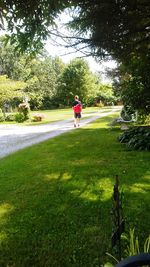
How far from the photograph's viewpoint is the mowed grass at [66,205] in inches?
159

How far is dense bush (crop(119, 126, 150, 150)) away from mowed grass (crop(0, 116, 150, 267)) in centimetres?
82

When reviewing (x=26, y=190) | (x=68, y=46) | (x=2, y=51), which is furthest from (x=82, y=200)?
(x=2, y=51)

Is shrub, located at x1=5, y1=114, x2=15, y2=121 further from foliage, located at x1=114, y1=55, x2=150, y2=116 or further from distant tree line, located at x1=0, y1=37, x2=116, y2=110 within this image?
distant tree line, located at x1=0, y1=37, x2=116, y2=110

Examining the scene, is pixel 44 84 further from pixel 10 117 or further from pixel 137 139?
pixel 137 139

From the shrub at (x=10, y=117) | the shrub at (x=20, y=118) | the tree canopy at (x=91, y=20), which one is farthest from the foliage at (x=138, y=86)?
the shrub at (x=10, y=117)

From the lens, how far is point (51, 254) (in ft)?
13.1

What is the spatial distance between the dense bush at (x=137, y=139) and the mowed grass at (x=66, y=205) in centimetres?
82

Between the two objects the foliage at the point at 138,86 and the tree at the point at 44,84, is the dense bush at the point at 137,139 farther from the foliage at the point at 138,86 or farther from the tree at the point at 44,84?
the tree at the point at 44,84

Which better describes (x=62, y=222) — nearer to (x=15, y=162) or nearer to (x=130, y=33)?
(x=15, y=162)

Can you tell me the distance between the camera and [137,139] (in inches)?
430

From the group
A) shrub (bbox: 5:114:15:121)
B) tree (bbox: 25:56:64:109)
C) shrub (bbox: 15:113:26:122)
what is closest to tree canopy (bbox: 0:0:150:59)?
shrub (bbox: 15:113:26:122)

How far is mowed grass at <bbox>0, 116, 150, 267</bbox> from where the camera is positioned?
4031 millimetres

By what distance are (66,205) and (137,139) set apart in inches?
233

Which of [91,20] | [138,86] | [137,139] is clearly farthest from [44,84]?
[91,20]
